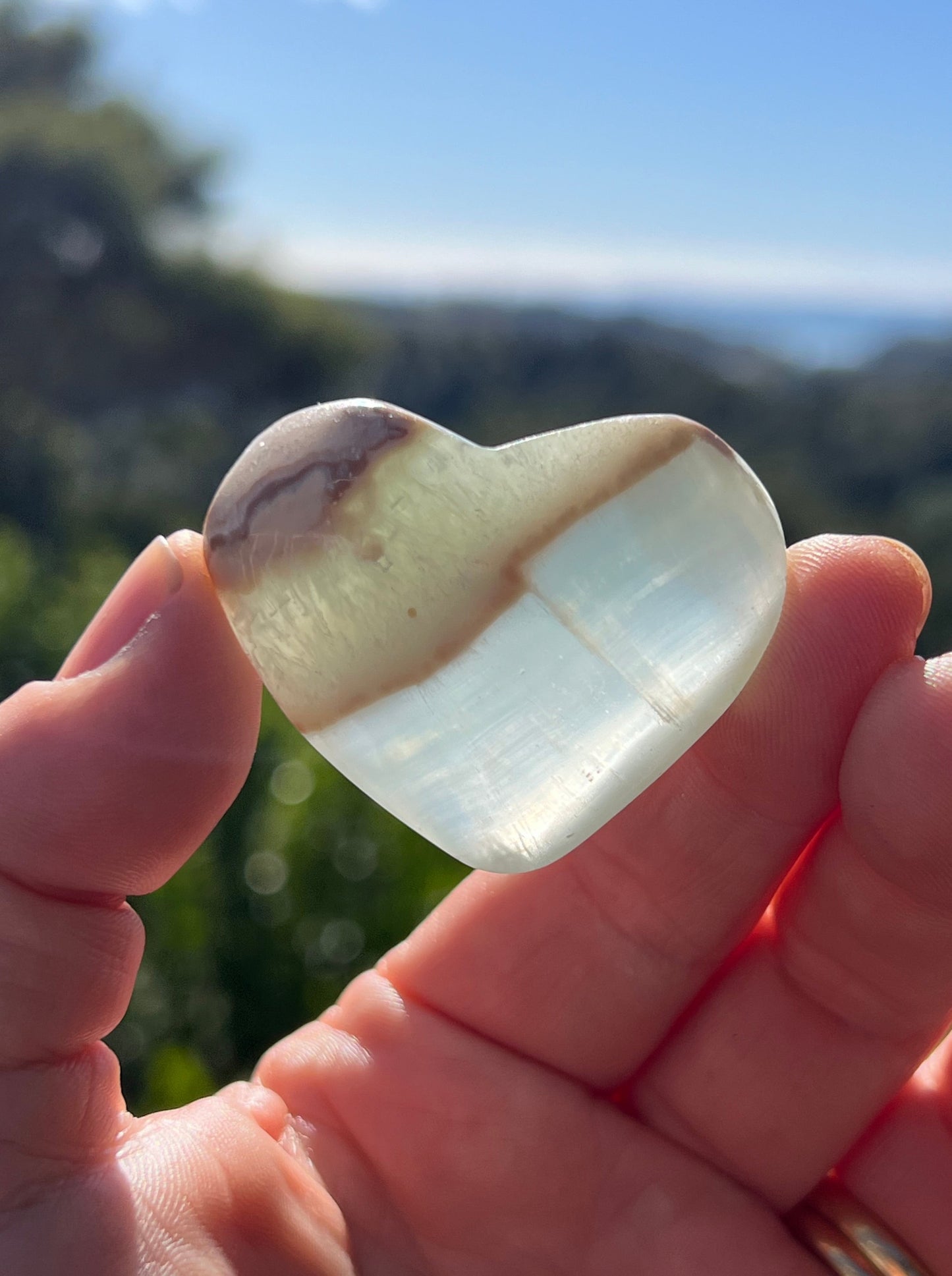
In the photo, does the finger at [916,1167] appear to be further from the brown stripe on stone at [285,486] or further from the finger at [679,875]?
the brown stripe on stone at [285,486]

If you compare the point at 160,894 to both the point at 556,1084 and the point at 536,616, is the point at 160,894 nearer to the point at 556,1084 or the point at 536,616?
the point at 556,1084

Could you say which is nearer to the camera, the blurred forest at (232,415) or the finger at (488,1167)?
the finger at (488,1167)

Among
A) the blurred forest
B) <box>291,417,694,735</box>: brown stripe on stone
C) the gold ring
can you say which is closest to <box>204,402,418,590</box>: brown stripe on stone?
<box>291,417,694,735</box>: brown stripe on stone

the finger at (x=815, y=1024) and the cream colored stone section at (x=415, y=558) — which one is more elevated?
the cream colored stone section at (x=415, y=558)

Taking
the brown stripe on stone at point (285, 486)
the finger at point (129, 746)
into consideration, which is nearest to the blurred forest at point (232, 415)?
the finger at point (129, 746)

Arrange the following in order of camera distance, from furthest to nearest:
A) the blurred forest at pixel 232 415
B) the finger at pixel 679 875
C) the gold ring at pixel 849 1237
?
the blurred forest at pixel 232 415 → the gold ring at pixel 849 1237 → the finger at pixel 679 875

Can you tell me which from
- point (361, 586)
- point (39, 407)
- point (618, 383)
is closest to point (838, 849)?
point (361, 586)

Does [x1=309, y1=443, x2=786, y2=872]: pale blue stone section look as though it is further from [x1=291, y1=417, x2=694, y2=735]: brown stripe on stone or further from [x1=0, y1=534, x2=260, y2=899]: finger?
[x1=0, y1=534, x2=260, y2=899]: finger
